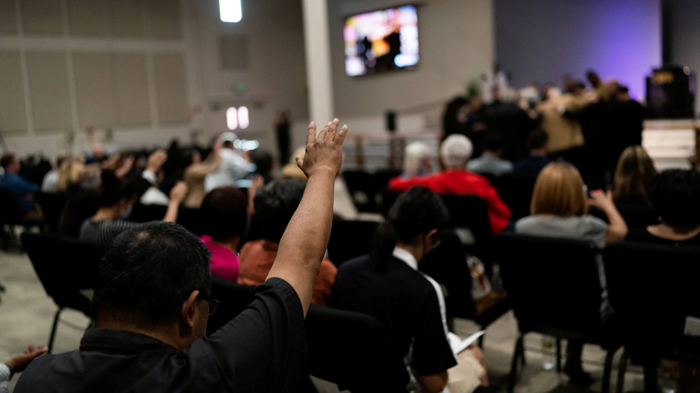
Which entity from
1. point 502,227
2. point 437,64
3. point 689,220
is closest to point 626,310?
point 689,220

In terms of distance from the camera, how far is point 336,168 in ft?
4.05

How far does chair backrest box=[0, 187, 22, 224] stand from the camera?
18.4 ft

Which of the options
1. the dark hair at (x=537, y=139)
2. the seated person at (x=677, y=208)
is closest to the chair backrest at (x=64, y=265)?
the seated person at (x=677, y=208)

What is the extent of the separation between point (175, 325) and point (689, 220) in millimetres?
2341

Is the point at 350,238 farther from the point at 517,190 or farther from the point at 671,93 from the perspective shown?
the point at 671,93

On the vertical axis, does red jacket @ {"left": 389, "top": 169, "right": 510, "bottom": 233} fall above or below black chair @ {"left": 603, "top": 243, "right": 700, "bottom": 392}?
above

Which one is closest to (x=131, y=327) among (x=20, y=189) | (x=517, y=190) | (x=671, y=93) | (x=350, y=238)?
(x=350, y=238)

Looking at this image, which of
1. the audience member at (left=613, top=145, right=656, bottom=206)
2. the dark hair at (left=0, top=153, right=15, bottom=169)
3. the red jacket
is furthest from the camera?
the dark hair at (left=0, top=153, right=15, bottom=169)

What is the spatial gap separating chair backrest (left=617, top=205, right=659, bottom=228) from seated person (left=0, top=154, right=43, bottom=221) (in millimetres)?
5129

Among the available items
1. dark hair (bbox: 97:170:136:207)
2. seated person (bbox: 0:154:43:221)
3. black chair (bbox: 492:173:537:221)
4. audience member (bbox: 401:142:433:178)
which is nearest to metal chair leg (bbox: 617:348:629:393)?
black chair (bbox: 492:173:537:221)

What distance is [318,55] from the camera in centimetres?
780

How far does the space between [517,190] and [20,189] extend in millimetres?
4883

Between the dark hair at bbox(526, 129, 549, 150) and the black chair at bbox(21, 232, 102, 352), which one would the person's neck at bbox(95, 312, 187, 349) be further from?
the dark hair at bbox(526, 129, 549, 150)

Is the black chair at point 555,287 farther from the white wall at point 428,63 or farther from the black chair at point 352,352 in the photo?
the white wall at point 428,63
